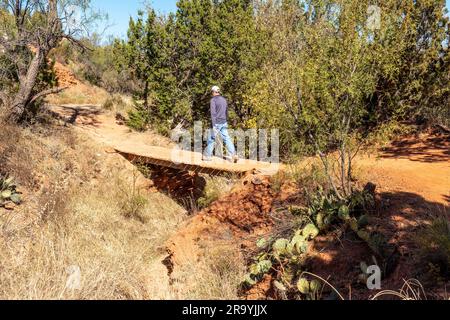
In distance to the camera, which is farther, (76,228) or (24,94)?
(24,94)

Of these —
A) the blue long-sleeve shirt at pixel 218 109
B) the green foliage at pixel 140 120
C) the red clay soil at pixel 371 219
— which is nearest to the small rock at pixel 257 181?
the red clay soil at pixel 371 219

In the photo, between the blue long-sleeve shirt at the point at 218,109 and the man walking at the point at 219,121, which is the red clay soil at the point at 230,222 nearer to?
the man walking at the point at 219,121

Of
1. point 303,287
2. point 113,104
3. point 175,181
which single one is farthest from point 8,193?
point 113,104

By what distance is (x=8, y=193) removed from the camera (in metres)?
7.96

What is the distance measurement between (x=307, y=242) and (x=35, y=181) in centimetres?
654

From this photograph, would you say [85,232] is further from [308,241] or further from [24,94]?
[24,94]

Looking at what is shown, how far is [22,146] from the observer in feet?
32.6

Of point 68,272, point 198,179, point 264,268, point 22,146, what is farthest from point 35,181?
point 264,268

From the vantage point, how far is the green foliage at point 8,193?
7.94 metres

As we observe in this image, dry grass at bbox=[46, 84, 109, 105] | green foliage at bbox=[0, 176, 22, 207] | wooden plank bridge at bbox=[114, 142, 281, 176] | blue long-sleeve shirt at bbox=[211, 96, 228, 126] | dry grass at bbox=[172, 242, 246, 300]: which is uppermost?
dry grass at bbox=[46, 84, 109, 105]

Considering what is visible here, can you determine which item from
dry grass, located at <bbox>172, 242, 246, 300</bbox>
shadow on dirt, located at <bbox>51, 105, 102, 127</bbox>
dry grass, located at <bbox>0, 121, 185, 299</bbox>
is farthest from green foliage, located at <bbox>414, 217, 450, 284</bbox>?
shadow on dirt, located at <bbox>51, 105, 102, 127</bbox>

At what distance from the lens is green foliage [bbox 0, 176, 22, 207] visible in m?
7.94

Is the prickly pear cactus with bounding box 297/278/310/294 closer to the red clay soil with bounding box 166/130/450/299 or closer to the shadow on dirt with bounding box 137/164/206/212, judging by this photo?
the red clay soil with bounding box 166/130/450/299
